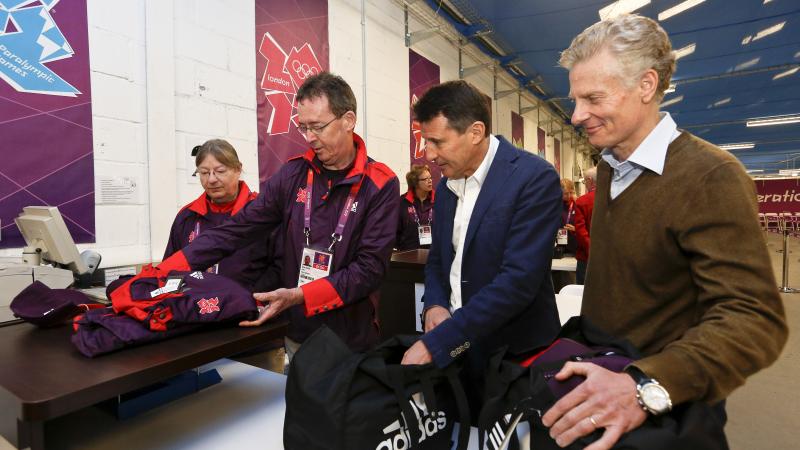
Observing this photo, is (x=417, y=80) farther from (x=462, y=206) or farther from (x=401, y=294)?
(x=462, y=206)

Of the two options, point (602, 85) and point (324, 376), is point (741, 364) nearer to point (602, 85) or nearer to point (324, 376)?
point (602, 85)

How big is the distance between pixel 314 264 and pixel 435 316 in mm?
465

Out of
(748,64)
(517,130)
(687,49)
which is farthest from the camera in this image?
(517,130)

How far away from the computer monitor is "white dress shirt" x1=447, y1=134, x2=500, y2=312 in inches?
62.3

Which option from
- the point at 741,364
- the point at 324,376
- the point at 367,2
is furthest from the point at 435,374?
the point at 367,2

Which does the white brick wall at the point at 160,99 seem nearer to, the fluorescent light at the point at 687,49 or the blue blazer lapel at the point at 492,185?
the blue blazer lapel at the point at 492,185

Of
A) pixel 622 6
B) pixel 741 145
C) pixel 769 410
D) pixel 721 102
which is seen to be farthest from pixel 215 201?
pixel 741 145

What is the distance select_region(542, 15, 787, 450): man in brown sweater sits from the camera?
704 millimetres

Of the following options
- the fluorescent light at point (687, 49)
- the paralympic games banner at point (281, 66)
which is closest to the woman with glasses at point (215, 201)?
the paralympic games banner at point (281, 66)

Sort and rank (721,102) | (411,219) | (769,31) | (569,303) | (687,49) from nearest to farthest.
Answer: (569,303) < (411,219) < (769,31) < (687,49) < (721,102)

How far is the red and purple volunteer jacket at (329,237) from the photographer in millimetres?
1474

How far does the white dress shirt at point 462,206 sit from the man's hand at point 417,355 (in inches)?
14.1

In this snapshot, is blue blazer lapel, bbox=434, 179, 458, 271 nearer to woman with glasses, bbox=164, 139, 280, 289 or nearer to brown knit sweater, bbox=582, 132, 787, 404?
brown knit sweater, bbox=582, 132, 787, 404

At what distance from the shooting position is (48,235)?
1.81m
